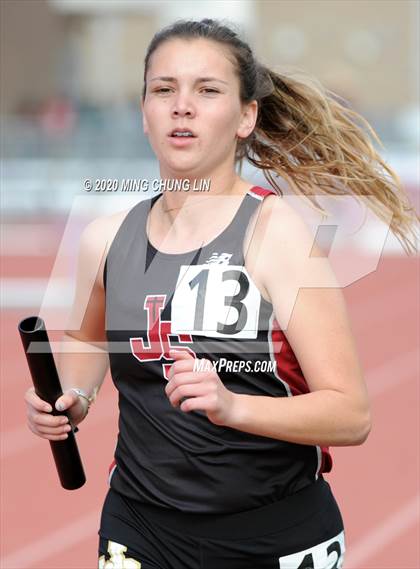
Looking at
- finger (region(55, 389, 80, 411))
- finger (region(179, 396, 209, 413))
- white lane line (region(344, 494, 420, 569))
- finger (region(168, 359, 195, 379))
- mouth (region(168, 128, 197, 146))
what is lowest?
white lane line (region(344, 494, 420, 569))

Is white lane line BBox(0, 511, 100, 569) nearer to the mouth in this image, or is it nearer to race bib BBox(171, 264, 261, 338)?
race bib BBox(171, 264, 261, 338)

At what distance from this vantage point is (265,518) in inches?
107

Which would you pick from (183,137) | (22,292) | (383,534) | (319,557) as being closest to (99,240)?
(183,137)

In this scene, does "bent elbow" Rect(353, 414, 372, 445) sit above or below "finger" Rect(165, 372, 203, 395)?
below

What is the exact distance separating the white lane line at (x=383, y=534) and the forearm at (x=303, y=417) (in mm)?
2940

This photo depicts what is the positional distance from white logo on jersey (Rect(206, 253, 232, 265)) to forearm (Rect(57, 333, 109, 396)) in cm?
51

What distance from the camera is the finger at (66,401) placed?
9.11 ft

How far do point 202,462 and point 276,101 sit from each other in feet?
3.48

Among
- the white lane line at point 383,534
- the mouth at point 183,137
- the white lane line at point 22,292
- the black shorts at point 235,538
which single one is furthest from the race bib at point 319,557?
the white lane line at point 22,292

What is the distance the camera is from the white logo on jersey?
2.69 metres

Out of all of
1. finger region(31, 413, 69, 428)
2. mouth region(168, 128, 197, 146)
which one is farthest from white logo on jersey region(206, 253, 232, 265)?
finger region(31, 413, 69, 428)

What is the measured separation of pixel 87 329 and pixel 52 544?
280 cm

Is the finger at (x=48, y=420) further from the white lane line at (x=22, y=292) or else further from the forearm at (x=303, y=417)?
the white lane line at (x=22, y=292)

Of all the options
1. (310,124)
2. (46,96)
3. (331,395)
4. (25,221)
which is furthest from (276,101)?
(46,96)
